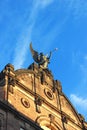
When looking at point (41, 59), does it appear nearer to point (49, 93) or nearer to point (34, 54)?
point (34, 54)

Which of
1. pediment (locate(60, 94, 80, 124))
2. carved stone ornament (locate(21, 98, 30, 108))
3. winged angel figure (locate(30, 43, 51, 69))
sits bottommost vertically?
carved stone ornament (locate(21, 98, 30, 108))

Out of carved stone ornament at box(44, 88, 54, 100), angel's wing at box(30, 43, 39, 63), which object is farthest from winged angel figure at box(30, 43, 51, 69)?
carved stone ornament at box(44, 88, 54, 100)

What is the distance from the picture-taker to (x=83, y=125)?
1734 inches

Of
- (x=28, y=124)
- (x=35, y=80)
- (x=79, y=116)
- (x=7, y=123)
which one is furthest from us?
(x=79, y=116)

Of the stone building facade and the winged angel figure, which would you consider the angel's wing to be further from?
the stone building facade

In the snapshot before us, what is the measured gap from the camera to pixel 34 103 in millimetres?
39000

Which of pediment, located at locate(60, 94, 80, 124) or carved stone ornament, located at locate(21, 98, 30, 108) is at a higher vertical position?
pediment, located at locate(60, 94, 80, 124)

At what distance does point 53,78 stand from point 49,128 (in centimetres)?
755

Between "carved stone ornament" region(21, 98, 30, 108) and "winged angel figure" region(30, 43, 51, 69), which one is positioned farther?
"winged angel figure" region(30, 43, 51, 69)

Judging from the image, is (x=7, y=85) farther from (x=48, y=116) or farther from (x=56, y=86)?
(x=56, y=86)

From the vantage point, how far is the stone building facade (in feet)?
114

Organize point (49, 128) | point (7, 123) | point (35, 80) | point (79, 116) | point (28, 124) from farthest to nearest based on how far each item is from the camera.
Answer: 1. point (79, 116)
2. point (35, 80)
3. point (49, 128)
4. point (28, 124)
5. point (7, 123)

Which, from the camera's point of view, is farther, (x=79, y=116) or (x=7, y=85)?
(x=79, y=116)

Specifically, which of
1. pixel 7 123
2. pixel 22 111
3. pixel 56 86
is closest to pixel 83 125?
pixel 56 86
